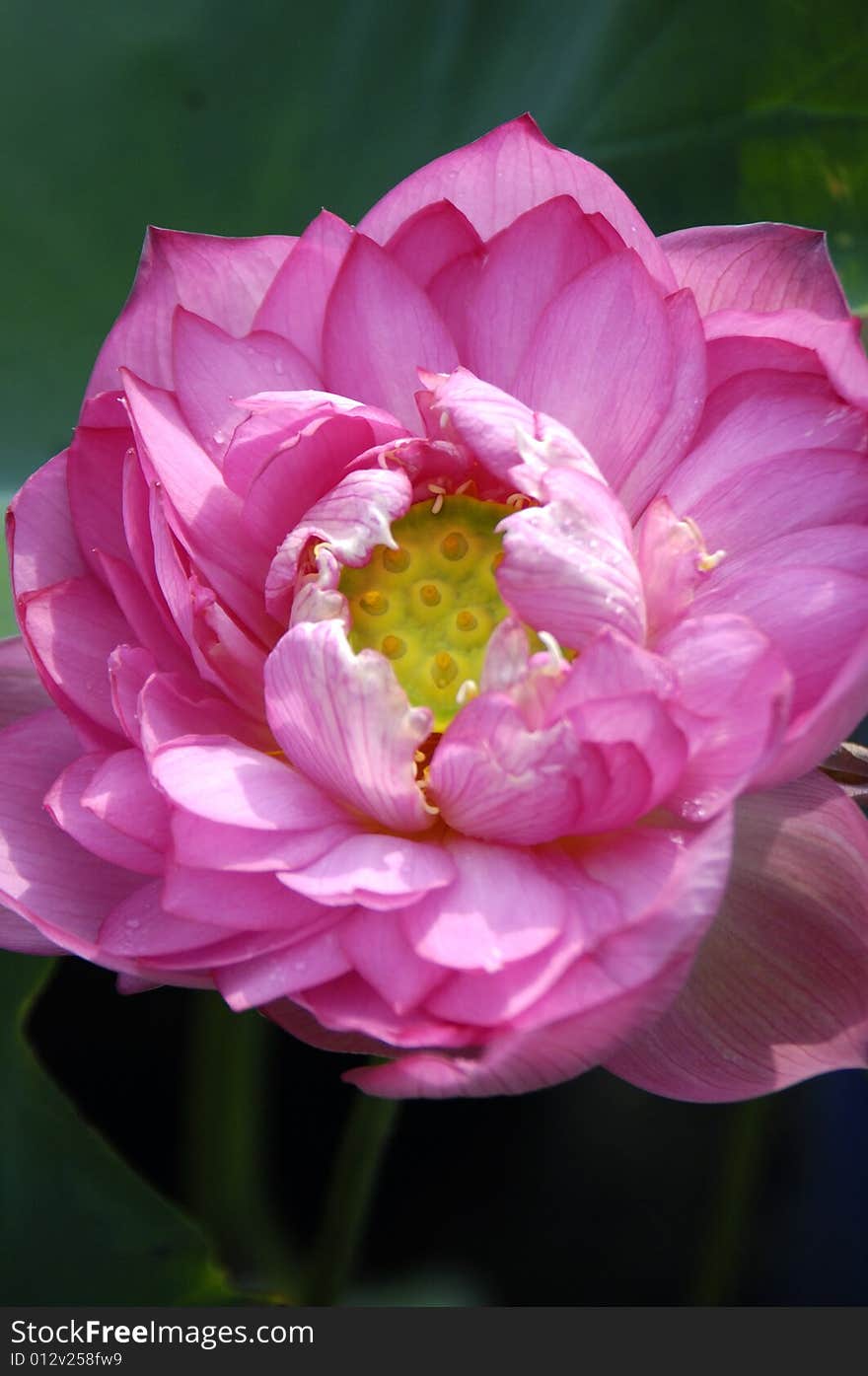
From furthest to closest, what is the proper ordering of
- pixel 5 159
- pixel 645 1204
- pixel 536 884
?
pixel 645 1204, pixel 5 159, pixel 536 884

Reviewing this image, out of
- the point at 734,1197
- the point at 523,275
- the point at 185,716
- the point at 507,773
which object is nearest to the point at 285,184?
the point at 523,275

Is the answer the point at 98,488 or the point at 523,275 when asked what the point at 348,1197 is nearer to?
the point at 98,488

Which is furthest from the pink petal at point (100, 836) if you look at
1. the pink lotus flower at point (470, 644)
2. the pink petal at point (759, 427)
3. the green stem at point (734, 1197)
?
the green stem at point (734, 1197)

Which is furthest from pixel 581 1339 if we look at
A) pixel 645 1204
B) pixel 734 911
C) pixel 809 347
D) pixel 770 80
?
pixel 770 80

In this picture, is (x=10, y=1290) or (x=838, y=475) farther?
(x=10, y=1290)

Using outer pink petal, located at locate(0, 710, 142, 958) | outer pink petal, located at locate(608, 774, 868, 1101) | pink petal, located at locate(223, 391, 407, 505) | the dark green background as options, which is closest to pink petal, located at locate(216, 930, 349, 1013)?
outer pink petal, located at locate(0, 710, 142, 958)

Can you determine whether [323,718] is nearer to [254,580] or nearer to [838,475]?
[254,580]

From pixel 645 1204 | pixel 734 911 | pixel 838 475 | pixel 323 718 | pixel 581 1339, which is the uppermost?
pixel 838 475
